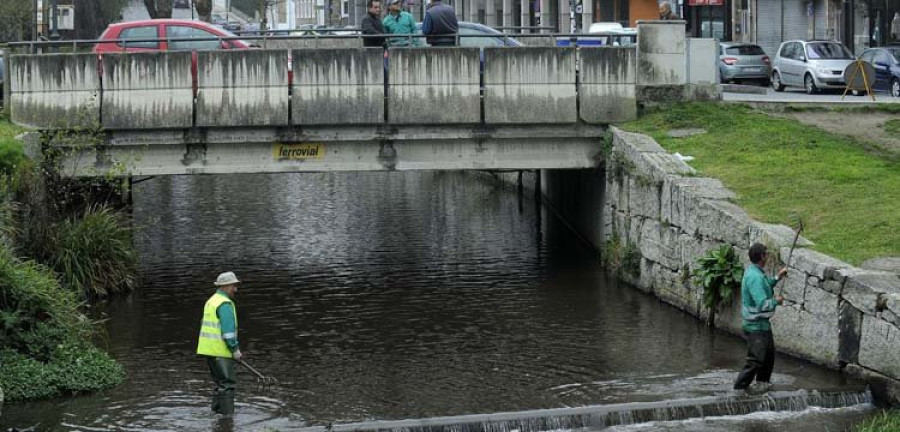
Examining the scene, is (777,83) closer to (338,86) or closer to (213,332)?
(338,86)

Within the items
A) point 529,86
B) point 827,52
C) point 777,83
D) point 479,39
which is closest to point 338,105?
point 529,86

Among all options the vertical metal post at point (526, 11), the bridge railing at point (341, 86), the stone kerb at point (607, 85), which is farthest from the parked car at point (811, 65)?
the vertical metal post at point (526, 11)

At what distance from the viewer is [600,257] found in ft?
87.1

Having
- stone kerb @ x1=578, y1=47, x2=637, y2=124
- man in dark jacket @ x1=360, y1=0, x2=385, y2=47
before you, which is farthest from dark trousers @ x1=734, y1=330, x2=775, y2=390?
man in dark jacket @ x1=360, y1=0, x2=385, y2=47

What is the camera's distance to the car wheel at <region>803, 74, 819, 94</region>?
4053cm

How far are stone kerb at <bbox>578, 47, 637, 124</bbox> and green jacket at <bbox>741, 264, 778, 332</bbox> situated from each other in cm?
992

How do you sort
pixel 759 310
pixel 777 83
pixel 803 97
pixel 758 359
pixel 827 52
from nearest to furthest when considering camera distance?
pixel 759 310 < pixel 758 359 < pixel 803 97 < pixel 827 52 < pixel 777 83

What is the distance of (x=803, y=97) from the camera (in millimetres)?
34906

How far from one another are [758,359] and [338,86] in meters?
10.6

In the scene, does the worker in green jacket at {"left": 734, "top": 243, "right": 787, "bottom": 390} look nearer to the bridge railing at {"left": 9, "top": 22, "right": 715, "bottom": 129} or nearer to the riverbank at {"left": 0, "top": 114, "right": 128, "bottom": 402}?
the riverbank at {"left": 0, "top": 114, "right": 128, "bottom": 402}

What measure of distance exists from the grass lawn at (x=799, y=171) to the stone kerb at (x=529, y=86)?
4.02ft

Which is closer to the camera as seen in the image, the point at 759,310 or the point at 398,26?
the point at 759,310

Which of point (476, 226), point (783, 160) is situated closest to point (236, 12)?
point (476, 226)

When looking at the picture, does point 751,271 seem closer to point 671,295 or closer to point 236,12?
A: point 671,295
